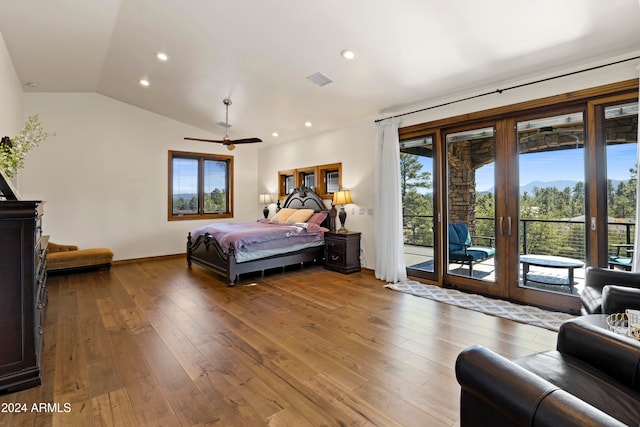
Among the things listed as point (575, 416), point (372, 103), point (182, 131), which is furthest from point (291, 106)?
point (575, 416)

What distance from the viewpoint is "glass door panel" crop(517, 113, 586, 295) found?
10.6ft

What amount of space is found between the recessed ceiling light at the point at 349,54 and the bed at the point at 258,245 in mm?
2736

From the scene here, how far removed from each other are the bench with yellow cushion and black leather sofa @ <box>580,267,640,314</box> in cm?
660

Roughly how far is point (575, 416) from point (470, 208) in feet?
11.7

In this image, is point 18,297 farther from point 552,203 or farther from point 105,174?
point 552,203

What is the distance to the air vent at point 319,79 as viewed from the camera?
391cm

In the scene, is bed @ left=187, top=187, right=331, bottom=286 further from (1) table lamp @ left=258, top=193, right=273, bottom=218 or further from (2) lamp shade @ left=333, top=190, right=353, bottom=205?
(1) table lamp @ left=258, top=193, right=273, bottom=218

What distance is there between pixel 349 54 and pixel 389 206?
2.20 meters

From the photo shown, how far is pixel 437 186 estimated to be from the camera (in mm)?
4297

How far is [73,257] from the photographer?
5.00 metres

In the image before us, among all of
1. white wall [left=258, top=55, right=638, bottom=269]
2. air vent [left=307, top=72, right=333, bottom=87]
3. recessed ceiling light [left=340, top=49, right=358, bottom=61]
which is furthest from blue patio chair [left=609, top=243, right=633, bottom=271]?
air vent [left=307, top=72, right=333, bottom=87]

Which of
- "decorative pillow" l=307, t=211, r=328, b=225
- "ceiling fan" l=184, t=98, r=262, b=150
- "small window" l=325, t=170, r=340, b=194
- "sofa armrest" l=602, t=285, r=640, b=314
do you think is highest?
"ceiling fan" l=184, t=98, r=262, b=150

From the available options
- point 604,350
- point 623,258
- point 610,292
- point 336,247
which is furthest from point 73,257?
point 623,258

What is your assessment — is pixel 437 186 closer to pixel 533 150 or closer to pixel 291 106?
pixel 533 150
